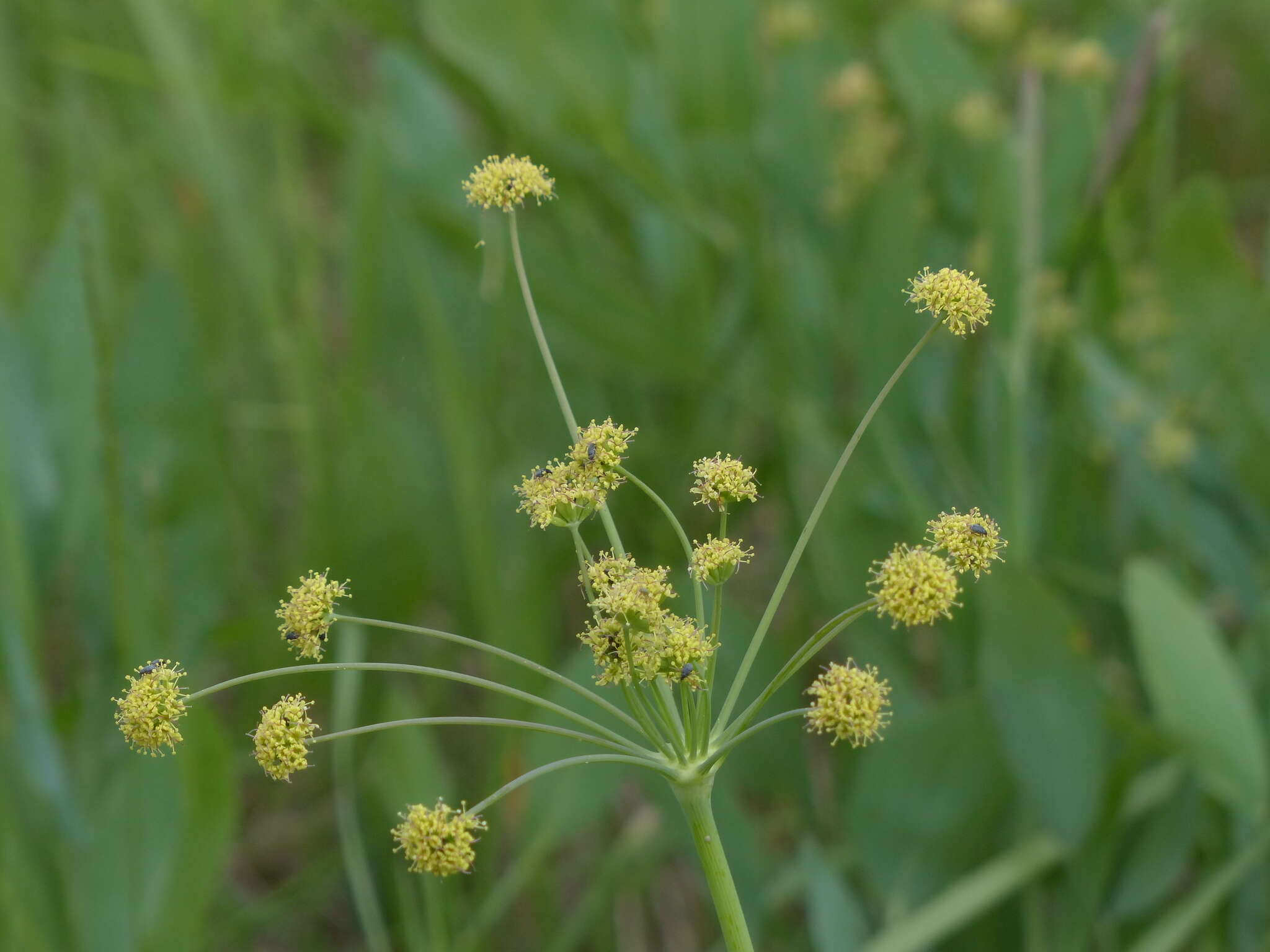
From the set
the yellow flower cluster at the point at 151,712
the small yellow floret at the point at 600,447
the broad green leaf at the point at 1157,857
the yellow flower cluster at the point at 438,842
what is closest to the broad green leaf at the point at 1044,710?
the broad green leaf at the point at 1157,857

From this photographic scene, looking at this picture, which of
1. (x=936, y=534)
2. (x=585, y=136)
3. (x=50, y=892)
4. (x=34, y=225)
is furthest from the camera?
(x=34, y=225)

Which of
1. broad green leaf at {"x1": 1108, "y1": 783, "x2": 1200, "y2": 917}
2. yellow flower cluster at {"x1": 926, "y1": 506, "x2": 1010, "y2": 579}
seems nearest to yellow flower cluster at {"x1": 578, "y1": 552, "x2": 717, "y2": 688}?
yellow flower cluster at {"x1": 926, "y1": 506, "x2": 1010, "y2": 579}

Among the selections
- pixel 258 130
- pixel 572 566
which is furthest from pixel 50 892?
pixel 258 130

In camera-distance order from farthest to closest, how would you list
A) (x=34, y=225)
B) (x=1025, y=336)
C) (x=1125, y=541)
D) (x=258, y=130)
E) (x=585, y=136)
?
(x=258, y=130) → (x=34, y=225) → (x=585, y=136) → (x=1125, y=541) → (x=1025, y=336)

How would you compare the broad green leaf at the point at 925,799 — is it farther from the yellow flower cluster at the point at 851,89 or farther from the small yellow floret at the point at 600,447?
the yellow flower cluster at the point at 851,89

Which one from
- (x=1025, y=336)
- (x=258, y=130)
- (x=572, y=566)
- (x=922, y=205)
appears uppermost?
(x=258, y=130)

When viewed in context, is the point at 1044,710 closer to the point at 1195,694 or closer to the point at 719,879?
the point at 1195,694

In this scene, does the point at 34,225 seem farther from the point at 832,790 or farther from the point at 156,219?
Answer: the point at 832,790
